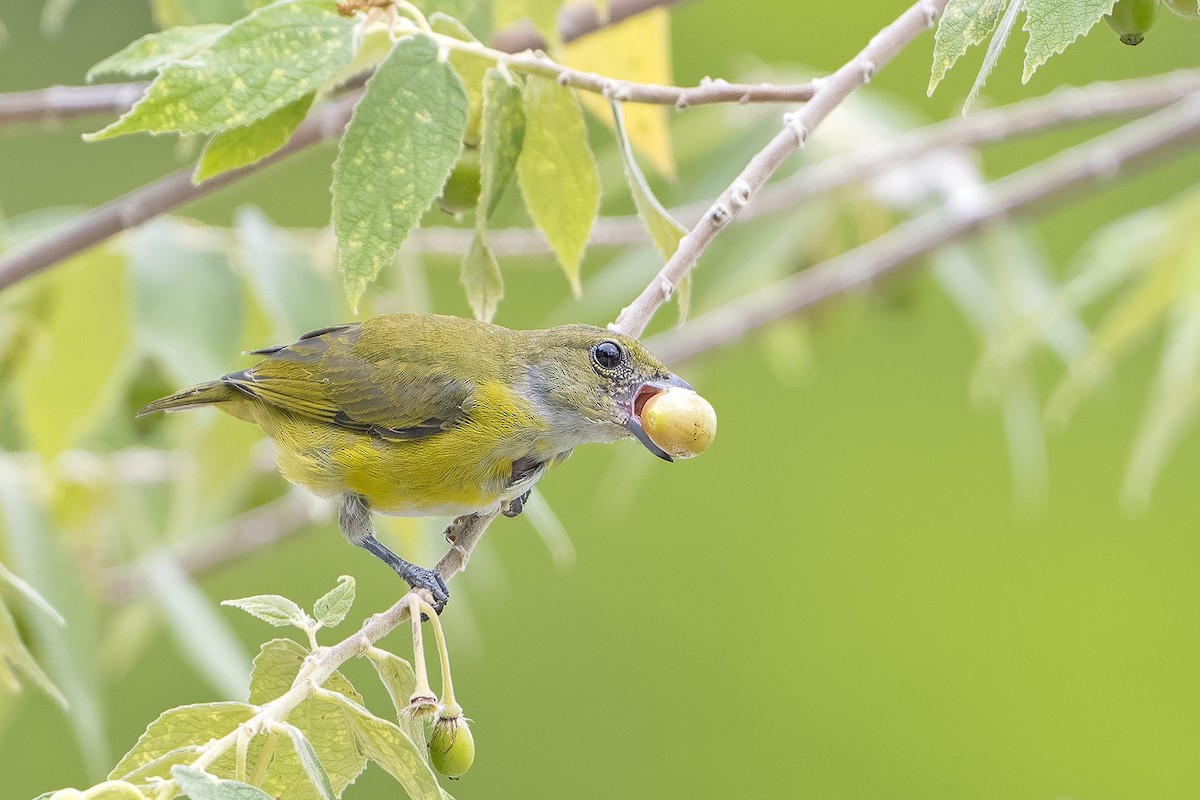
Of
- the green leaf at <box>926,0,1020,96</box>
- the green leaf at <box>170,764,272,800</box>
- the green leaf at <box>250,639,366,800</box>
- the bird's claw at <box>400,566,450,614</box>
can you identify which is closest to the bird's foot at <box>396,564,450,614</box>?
the bird's claw at <box>400,566,450,614</box>

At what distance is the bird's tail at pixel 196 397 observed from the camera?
5.15ft

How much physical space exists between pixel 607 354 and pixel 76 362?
605 millimetres

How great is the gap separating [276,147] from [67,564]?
33.2 inches

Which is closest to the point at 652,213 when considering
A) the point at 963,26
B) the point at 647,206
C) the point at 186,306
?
the point at 647,206

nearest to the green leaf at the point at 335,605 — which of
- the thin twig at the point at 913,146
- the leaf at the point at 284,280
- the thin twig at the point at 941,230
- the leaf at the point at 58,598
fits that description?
the leaf at the point at 284,280

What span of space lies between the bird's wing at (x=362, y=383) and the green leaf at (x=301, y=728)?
58cm

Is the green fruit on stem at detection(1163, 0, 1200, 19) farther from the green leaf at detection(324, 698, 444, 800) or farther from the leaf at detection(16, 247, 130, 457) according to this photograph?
the leaf at detection(16, 247, 130, 457)

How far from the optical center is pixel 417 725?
932mm

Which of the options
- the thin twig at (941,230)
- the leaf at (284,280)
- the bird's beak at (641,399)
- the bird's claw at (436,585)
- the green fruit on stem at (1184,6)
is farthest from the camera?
the thin twig at (941,230)

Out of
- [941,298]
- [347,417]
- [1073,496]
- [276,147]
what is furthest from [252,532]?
[1073,496]

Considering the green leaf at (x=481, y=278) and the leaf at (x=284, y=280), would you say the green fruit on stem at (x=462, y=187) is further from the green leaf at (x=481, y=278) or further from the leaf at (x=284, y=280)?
the leaf at (x=284, y=280)

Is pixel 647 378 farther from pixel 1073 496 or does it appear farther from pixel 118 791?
pixel 1073 496

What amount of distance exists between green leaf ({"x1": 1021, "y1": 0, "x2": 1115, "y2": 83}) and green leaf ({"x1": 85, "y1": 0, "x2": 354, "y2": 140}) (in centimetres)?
44

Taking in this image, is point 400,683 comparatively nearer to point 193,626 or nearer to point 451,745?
point 451,745
